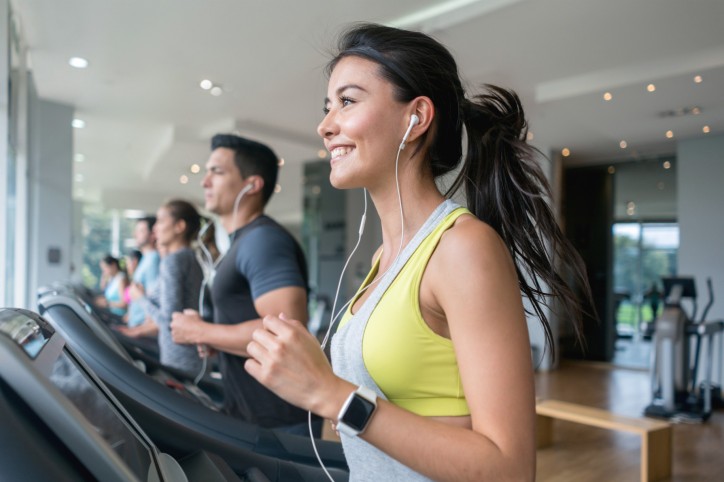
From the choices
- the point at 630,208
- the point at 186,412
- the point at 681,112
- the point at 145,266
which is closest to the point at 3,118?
the point at 145,266

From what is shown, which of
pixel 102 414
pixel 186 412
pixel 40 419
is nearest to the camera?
pixel 40 419

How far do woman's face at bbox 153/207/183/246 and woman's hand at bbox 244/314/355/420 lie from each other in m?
2.73

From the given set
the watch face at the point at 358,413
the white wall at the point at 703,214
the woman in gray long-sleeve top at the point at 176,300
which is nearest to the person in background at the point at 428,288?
the watch face at the point at 358,413

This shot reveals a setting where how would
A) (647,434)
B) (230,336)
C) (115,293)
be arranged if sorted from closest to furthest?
(230,336) → (647,434) → (115,293)

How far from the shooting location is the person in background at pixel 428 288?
76cm

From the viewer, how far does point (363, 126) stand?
0.97 meters

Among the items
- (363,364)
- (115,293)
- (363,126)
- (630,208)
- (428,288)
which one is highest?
(630,208)

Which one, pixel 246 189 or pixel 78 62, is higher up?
Result: pixel 78 62

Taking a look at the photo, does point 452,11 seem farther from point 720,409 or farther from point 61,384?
point 720,409

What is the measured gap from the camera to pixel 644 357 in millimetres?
8250

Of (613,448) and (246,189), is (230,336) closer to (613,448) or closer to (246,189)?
(246,189)

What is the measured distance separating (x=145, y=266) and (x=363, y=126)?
424 cm

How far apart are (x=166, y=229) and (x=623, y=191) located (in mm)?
7025

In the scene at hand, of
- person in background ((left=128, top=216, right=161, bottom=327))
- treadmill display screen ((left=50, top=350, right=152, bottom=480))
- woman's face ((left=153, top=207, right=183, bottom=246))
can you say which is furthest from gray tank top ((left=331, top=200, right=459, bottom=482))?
person in background ((left=128, top=216, right=161, bottom=327))
